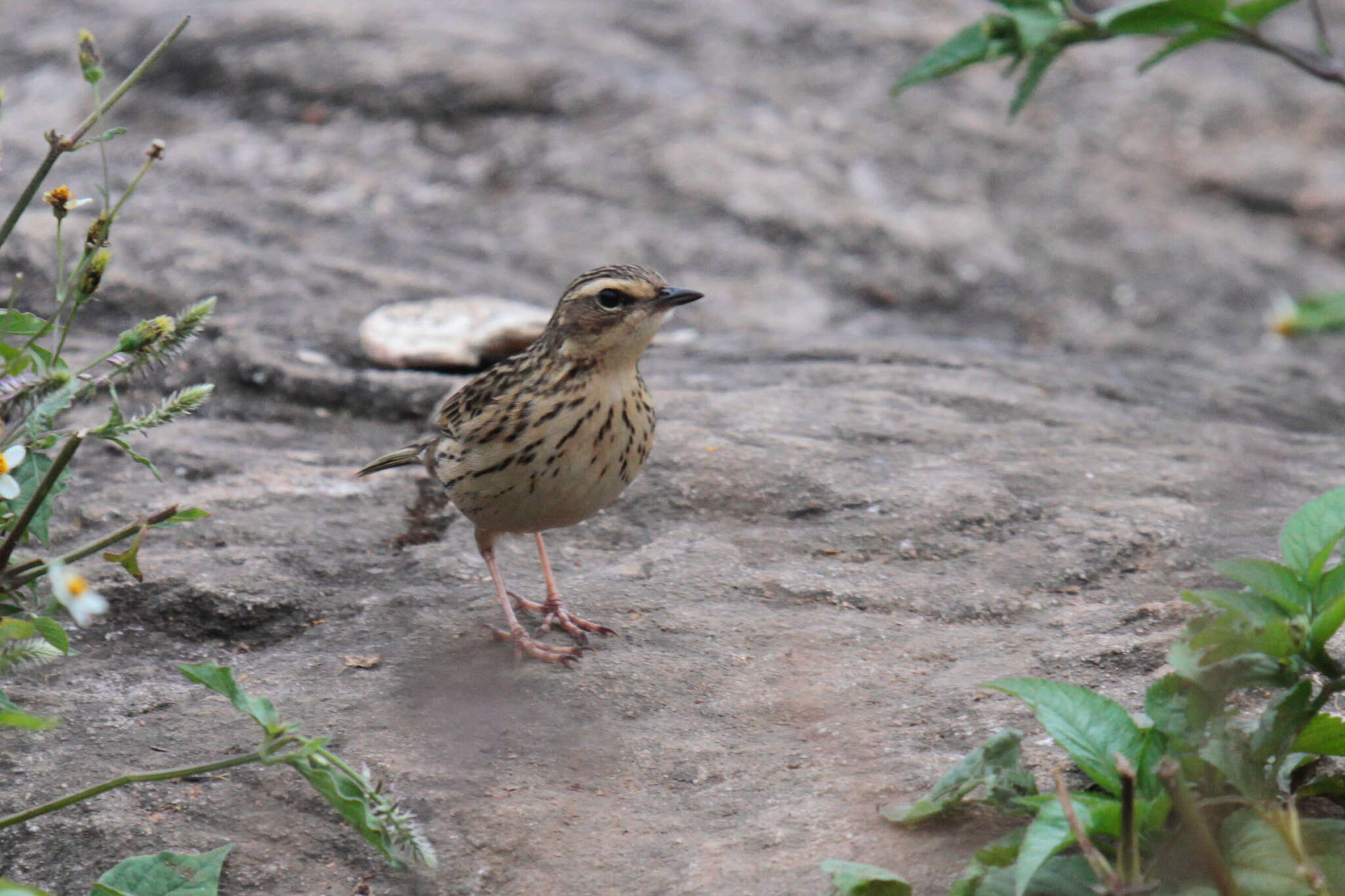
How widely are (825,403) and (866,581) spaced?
5.44ft

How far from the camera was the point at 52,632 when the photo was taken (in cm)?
307

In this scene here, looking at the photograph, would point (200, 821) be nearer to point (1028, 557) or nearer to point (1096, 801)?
point (1096, 801)

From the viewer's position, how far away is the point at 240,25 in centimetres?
957

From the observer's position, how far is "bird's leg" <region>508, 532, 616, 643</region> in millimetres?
4398

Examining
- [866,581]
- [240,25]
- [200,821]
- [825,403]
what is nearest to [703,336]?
[825,403]

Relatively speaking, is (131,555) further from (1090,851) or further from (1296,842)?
(1296,842)

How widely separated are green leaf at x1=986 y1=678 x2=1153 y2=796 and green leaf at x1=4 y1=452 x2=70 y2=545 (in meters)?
2.29

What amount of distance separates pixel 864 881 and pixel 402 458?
9.87ft

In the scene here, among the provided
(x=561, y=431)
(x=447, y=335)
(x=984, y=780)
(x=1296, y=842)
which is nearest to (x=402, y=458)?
(x=561, y=431)

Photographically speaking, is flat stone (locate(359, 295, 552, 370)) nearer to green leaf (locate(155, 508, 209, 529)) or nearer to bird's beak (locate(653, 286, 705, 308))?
bird's beak (locate(653, 286, 705, 308))

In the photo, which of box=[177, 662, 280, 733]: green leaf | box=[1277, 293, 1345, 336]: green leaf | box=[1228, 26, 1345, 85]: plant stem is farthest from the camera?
box=[1277, 293, 1345, 336]: green leaf

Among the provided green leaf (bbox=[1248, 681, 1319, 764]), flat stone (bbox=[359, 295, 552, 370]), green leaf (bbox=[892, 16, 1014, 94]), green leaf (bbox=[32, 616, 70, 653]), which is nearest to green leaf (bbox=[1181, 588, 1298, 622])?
green leaf (bbox=[1248, 681, 1319, 764])

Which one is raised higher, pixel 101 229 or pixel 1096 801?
pixel 101 229

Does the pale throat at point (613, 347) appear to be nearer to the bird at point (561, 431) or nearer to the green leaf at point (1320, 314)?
the bird at point (561, 431)
